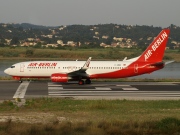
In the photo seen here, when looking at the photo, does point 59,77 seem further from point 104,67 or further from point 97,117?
point 97,117

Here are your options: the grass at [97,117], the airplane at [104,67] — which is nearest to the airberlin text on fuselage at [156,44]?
the airplane at [104,67]

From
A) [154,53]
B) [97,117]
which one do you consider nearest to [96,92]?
[154,53]

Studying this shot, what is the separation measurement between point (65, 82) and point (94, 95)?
12.4 meters

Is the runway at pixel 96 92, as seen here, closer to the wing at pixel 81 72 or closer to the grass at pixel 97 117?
the wing at pixel 81 72

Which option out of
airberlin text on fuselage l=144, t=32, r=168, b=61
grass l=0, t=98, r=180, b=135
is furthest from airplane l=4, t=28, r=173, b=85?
grass l=0, t=98, r=180, b=135

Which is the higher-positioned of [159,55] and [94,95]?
[159,55]

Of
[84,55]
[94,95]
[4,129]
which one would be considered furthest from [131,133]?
[84,55]

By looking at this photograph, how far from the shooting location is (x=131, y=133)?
16438 mm

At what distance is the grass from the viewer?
16625mm

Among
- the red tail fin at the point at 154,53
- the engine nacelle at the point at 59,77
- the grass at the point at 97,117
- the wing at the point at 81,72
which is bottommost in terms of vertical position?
the grass at the point at 97,117

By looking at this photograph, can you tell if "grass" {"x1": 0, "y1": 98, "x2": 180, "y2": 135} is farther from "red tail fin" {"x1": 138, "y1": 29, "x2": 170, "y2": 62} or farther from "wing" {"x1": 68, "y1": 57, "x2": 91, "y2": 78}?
"red tail fin" {"x1": 138, "y1": 29, "x2": 170, "y2": 62}

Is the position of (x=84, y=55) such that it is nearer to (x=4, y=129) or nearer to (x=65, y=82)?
(x=65, y=82)

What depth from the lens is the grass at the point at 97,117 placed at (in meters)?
16.6

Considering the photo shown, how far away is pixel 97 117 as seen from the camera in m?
21.8
